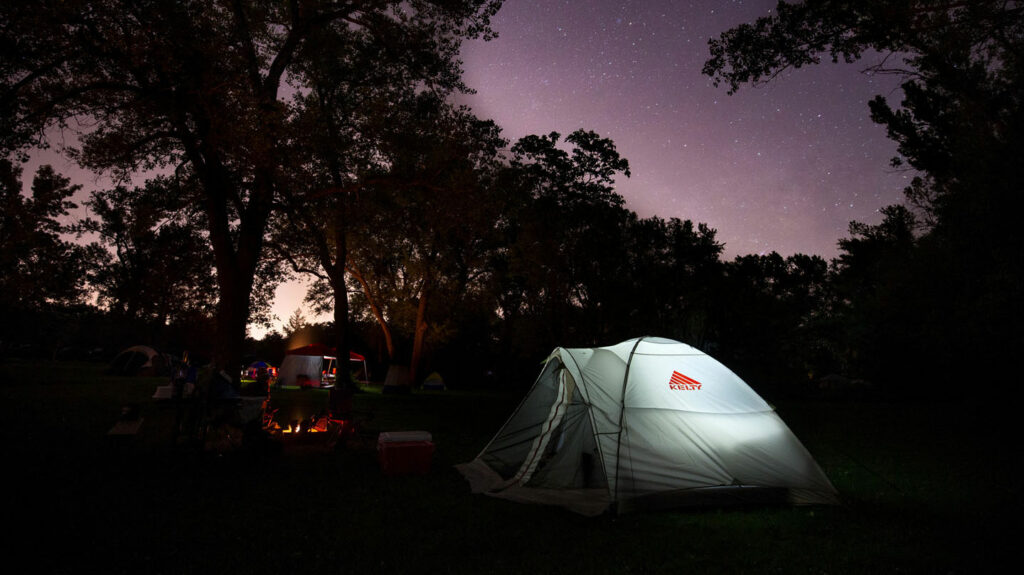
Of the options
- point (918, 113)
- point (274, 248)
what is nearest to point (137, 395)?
point (274, 248)

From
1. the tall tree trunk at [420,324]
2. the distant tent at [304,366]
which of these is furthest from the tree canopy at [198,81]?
the distant tent at [304,366]

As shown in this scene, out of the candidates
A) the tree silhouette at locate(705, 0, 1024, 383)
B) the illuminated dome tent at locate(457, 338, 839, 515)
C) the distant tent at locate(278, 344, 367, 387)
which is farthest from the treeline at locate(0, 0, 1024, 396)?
the illuminated dome tent at locate(457, 338, 839, 515)

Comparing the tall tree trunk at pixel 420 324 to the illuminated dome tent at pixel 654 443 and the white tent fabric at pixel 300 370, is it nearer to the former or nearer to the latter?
the white tent fabric at pixel 300 370

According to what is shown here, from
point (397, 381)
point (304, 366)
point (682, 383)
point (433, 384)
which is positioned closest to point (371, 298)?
point (397, 381)

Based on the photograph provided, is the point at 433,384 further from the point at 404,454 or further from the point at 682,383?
the point at 682,383

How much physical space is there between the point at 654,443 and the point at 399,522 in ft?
10.7

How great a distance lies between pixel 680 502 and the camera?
651cm

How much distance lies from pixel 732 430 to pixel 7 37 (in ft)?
45.3

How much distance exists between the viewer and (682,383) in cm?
719

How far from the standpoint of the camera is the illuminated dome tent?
662cm

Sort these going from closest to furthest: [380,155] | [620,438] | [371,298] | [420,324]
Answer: [620,438]
[380,155]
[371,298]
[420,324]

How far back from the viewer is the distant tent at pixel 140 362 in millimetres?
32719

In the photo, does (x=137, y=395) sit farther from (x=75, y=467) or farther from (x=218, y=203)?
(x=75, y=467)

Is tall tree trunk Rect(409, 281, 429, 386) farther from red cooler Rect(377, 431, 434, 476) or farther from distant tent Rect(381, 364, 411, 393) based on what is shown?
red cooler Rect(377, 431, 434, 476)
